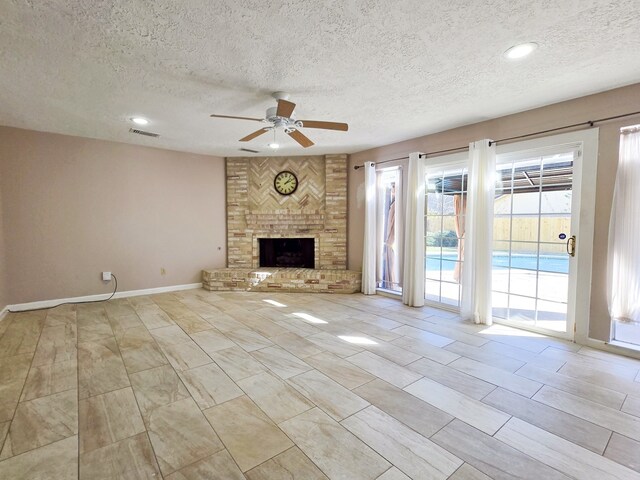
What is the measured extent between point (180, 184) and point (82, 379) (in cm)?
377

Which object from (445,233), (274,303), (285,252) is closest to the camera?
(445,233)

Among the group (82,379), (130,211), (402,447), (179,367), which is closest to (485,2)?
(402,447)

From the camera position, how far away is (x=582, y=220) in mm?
3039

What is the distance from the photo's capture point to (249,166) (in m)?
5.87

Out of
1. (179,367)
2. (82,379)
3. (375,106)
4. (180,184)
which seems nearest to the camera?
(82,379)

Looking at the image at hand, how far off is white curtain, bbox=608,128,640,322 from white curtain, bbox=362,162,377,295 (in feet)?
9.74

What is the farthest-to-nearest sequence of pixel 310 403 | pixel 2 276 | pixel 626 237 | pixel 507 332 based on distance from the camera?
1. pixel 2 276
2. pixel 507 332
3. pixel 626 237
4. pixel 310 403

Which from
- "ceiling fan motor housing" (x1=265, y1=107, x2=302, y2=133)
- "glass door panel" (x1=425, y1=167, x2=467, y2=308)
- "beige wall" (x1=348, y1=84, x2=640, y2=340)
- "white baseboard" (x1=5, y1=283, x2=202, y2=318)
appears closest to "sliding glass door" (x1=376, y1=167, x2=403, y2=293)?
"glass door panel" (x1=425, y1=167, x2=467, y2=308)

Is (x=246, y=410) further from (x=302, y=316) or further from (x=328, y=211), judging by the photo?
(x=328, y=211)

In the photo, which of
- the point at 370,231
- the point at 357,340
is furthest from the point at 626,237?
the point at 370,231

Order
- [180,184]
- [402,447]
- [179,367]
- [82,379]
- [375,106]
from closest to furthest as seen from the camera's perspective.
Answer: [402,447]
[82,379]
[179,367]
[375,106]
[180,184]

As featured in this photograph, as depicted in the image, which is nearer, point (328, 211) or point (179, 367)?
point (179, 367)

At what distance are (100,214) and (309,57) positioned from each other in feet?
14.0

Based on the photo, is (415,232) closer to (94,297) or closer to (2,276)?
(94,297)
